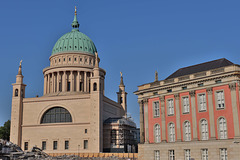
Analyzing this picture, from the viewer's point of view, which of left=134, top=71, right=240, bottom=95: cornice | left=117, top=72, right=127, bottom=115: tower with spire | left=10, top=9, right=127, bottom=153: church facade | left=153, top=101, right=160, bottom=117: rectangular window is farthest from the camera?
left=117, top=72, right=127, bottom=115: tower with spire

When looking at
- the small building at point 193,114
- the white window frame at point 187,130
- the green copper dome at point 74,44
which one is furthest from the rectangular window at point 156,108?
the green copper dome at point 74,44

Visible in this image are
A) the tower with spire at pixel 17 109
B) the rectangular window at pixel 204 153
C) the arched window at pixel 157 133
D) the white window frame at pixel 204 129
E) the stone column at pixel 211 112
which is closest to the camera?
the rectangular window at pixel 204 153

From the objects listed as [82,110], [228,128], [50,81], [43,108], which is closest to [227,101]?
[228,128]

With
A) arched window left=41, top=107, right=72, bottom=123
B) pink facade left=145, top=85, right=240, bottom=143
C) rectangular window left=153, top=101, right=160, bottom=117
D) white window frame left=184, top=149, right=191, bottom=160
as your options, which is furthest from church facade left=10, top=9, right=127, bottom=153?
white window frame left=184, top=149, right=191, bottom=160

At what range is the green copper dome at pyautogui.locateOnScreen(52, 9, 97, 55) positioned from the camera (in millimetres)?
99019

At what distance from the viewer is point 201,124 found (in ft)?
157

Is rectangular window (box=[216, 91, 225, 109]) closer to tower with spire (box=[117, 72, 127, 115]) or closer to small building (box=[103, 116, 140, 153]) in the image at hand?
small building (box=[103, 116, 140, 153])

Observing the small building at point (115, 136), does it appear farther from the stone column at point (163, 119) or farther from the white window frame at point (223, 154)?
the white window frame at point (223, 154)

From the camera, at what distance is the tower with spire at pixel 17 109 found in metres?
86.0

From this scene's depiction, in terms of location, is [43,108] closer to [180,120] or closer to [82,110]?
[82,110]

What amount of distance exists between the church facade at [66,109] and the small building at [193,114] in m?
26.9

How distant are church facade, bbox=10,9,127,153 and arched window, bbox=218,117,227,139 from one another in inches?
1516

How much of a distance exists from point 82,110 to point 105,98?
7.43 meters

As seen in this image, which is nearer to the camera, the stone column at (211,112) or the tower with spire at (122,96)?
the stone column at (211,112)
